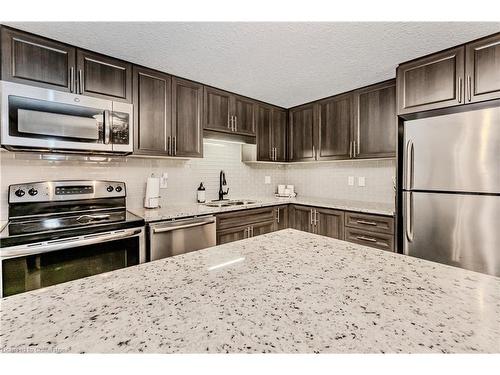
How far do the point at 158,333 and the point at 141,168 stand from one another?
239cm

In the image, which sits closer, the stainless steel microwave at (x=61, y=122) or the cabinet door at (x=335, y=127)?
the stainless steel microwave at (x=61, y=122)

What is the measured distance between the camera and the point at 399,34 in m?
1.77

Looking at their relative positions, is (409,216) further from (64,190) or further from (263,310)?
(64,190)

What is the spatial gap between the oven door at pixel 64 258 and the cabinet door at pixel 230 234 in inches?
32.9

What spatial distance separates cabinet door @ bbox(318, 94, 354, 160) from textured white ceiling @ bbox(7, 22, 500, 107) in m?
0.42

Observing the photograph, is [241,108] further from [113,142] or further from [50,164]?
[50,164]

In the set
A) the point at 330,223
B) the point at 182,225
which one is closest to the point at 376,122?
the point at 330,223

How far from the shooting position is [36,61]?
1797 mm

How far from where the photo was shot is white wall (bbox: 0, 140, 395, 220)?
2043mm

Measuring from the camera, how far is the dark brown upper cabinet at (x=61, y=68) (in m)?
1.72

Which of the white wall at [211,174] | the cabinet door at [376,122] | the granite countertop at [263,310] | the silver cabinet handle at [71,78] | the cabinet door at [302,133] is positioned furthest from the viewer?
the cabinet door at [302,133]

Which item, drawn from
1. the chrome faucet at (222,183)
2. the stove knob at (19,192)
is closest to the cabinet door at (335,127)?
the chrome faucet at (222,183)

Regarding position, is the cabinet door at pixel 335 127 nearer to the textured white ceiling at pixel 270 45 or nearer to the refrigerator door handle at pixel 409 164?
the textured white ceiling at pixel 270 45

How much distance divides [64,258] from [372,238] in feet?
8.42
